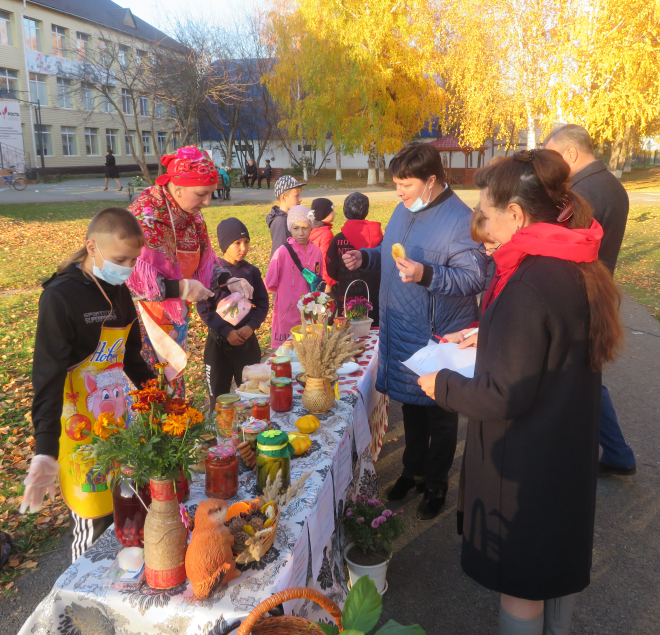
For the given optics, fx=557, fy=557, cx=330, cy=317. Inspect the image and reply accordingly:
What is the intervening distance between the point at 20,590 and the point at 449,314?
9.38ft

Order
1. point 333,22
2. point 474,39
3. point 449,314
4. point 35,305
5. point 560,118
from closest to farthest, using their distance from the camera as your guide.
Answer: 1. point 449,314
2. point 35,305
3. point 560,118
4. point 474,39
5. point 333,22

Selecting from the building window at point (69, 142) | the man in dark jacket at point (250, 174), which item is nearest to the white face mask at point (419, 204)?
the man in dark jacket at point (250, 174)

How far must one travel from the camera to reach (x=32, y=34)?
3634 centimetres

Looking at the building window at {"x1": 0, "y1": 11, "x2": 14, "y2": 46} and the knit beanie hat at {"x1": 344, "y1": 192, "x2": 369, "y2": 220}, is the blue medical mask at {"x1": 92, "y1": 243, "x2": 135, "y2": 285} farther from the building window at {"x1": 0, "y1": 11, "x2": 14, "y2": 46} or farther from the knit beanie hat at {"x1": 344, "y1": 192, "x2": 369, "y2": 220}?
the building window at {"x1": 0, "y1": 11, "x2": 14, "y2": 46}

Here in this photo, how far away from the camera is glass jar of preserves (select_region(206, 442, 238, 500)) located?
2.00 metres

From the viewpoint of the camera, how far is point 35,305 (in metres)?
9.02

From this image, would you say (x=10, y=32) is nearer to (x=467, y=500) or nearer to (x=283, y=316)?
(x=283, y=316)

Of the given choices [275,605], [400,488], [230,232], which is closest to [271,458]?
[275,605]

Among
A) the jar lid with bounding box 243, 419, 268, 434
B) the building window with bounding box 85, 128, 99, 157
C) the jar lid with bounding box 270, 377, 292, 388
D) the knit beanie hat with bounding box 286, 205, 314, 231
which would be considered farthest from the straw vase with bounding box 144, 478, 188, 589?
the building window with bounding box 85, 128, 99, 157

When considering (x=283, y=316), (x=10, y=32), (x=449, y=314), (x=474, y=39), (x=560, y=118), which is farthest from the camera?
(x=10, y=32)

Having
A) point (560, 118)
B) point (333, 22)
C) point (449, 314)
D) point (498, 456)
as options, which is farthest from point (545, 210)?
point (333, 22)

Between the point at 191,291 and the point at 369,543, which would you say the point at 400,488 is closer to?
the point at 369,543

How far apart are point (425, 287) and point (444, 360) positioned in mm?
919

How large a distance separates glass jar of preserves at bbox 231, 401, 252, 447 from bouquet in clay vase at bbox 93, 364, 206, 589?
2.38 feet
